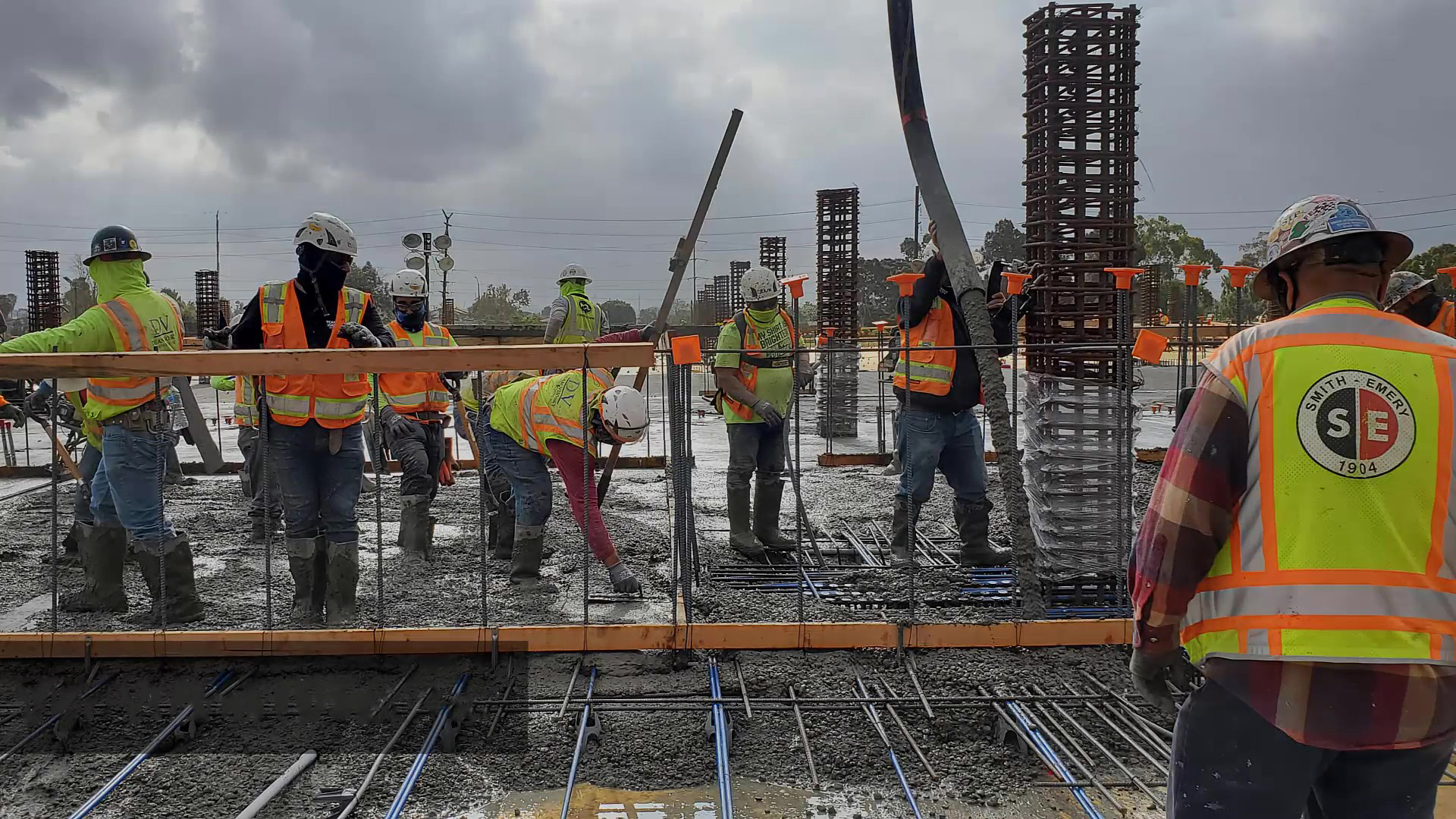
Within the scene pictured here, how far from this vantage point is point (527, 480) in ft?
17.8

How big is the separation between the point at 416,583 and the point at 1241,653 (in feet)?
15.1

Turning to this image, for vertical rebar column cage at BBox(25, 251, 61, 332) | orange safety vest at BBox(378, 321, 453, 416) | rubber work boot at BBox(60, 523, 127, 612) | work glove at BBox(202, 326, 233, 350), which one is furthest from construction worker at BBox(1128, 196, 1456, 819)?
vertical rebar column cage at BBox(25, 251, 61, 332)

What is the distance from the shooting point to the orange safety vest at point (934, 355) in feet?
18.2

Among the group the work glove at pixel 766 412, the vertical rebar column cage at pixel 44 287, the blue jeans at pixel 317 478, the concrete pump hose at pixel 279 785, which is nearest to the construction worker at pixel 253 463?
the blue jeans at pixel 317 478

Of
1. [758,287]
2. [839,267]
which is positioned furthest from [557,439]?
[839,267]

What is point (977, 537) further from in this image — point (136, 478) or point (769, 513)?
point (136, 478)

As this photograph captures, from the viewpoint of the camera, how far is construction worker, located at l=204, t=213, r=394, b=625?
14.5 feet

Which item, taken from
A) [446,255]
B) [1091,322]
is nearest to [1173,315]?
[446,255]

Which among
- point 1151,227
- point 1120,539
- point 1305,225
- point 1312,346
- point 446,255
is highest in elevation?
point 1151,227

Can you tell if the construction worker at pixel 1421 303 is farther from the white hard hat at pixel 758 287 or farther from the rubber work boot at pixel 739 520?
the rubber work boot at pixel 739 520

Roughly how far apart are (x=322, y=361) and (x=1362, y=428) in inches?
139

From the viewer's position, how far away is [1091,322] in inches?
184

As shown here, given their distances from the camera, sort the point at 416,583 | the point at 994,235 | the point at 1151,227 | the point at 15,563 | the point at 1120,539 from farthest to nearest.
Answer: the point at 994,235, the point at 1151,227, the point at 15,563, the point at 416,583, the point at 1120,539

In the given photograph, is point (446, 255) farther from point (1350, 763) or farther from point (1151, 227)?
point (1151, 227)
